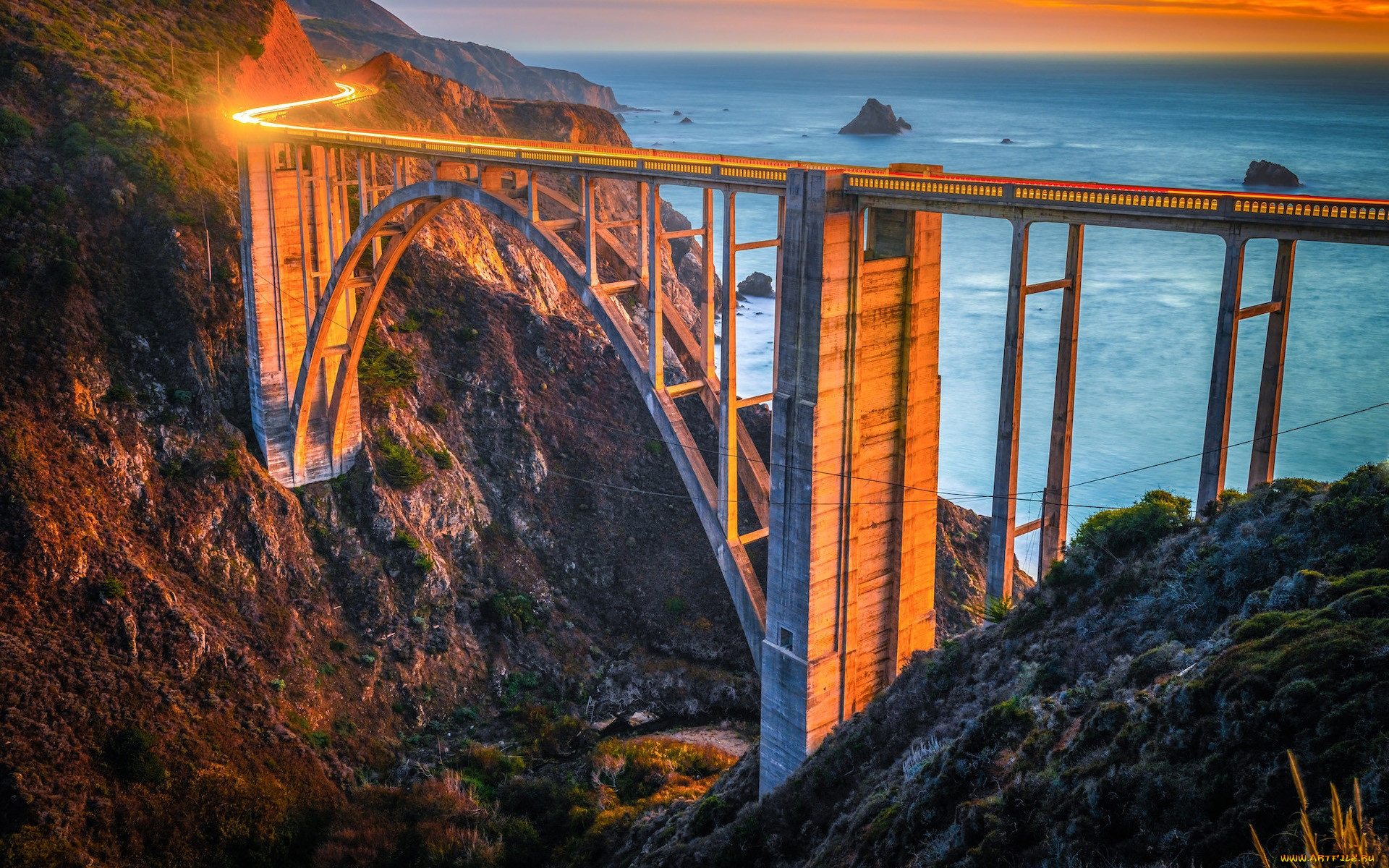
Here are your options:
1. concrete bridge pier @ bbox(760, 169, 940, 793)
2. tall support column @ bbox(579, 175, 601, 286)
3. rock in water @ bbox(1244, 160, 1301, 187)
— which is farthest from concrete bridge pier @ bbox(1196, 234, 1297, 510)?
rock in water @ bbox(1244, 160, 1301, 187)

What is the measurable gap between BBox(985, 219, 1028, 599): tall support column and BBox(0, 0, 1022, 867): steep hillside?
41.5 ft

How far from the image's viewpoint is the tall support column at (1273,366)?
1416 cm

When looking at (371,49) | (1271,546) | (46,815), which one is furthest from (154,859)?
(371,49)

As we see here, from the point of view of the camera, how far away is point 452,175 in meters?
29.6

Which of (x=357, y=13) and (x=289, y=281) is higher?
(x=357, y=13)

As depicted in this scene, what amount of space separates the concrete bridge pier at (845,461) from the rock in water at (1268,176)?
50586 millimetres

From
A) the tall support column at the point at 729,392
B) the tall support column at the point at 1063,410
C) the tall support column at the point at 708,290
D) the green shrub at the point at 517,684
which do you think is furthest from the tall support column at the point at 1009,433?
the green shrub at the point at 517,684

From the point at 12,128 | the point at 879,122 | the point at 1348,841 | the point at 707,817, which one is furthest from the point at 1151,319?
the point at 879,122

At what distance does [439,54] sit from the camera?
14125 cm

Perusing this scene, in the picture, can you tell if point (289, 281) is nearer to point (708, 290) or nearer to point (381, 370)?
point (381, 370)

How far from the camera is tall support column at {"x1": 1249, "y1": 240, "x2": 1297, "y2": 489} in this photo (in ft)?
46.4

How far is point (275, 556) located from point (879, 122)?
439ft

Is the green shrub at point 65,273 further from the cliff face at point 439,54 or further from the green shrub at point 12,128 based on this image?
the cliff face at point 439,54

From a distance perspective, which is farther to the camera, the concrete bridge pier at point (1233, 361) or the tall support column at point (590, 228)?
the tall support column at point (590, 228)
